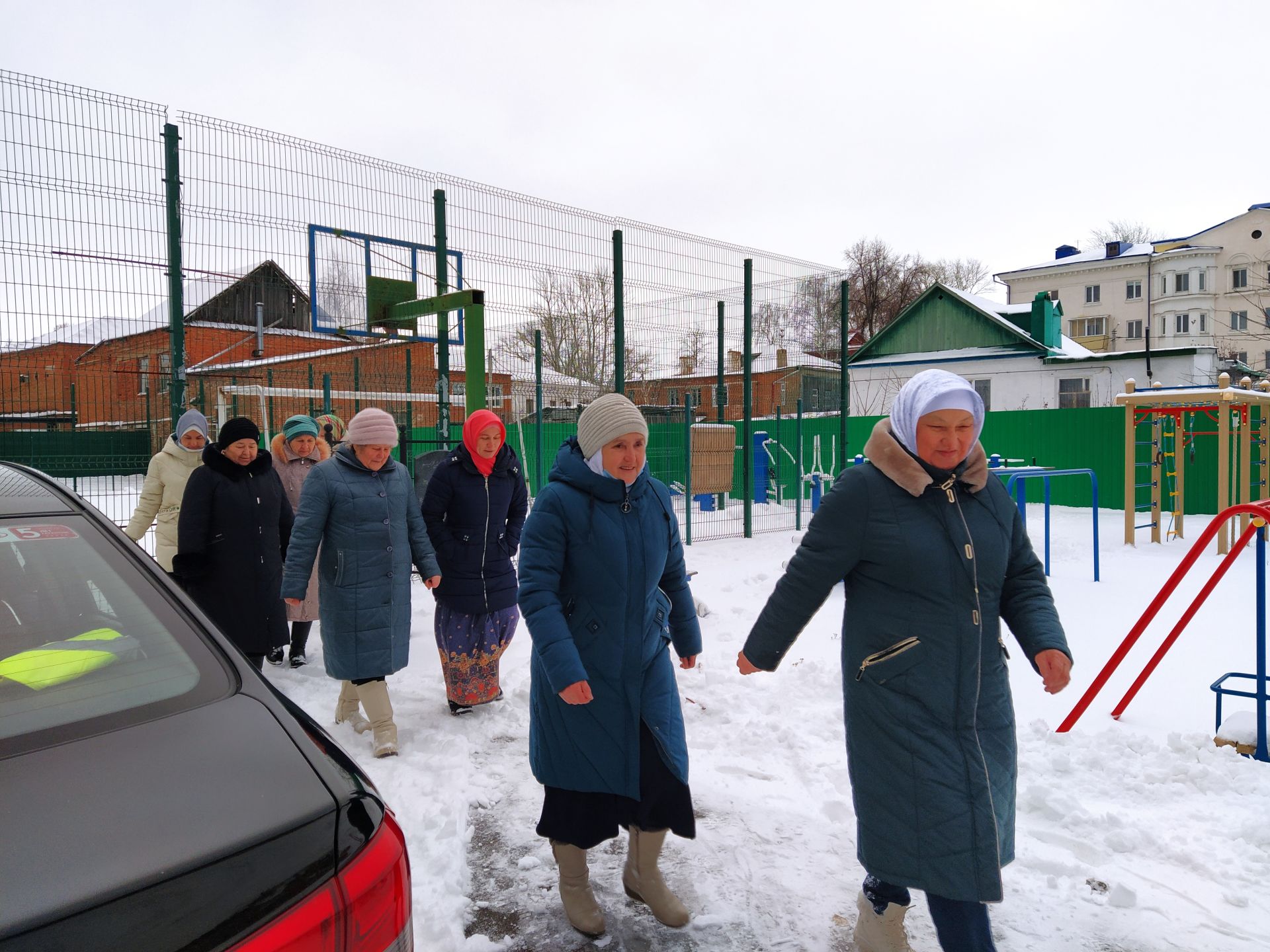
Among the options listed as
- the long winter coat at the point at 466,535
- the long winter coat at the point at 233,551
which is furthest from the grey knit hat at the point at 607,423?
the long winter coat at the point at 233,551

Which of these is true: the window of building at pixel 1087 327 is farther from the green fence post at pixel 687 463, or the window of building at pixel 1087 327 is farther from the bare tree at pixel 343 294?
the bare tree at pixel 343 294

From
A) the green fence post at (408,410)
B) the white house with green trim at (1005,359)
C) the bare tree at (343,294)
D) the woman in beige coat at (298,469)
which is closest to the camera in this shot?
the woman in beige coat at (298,469)

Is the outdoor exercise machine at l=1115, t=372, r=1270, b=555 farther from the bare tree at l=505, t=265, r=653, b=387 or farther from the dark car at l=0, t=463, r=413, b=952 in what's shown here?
the dark car at l=0, t=463, r=413, b=952

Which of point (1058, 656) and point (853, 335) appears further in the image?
point (853, 335)

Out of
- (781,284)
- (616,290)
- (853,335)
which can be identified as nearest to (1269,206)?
(853,335)

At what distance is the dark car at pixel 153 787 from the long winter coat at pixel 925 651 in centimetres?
131

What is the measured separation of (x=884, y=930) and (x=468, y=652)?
280cm

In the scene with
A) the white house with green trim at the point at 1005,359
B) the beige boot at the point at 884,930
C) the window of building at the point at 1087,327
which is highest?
the window of building at the point at 1087,327

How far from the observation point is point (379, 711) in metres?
4.15

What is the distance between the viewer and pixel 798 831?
10.8 feet

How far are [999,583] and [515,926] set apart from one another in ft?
6.22

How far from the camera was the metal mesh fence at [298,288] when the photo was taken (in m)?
5.55

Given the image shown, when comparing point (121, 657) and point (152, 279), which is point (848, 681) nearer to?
point (121, 657)

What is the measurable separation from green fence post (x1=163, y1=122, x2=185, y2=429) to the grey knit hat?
14.8ft
